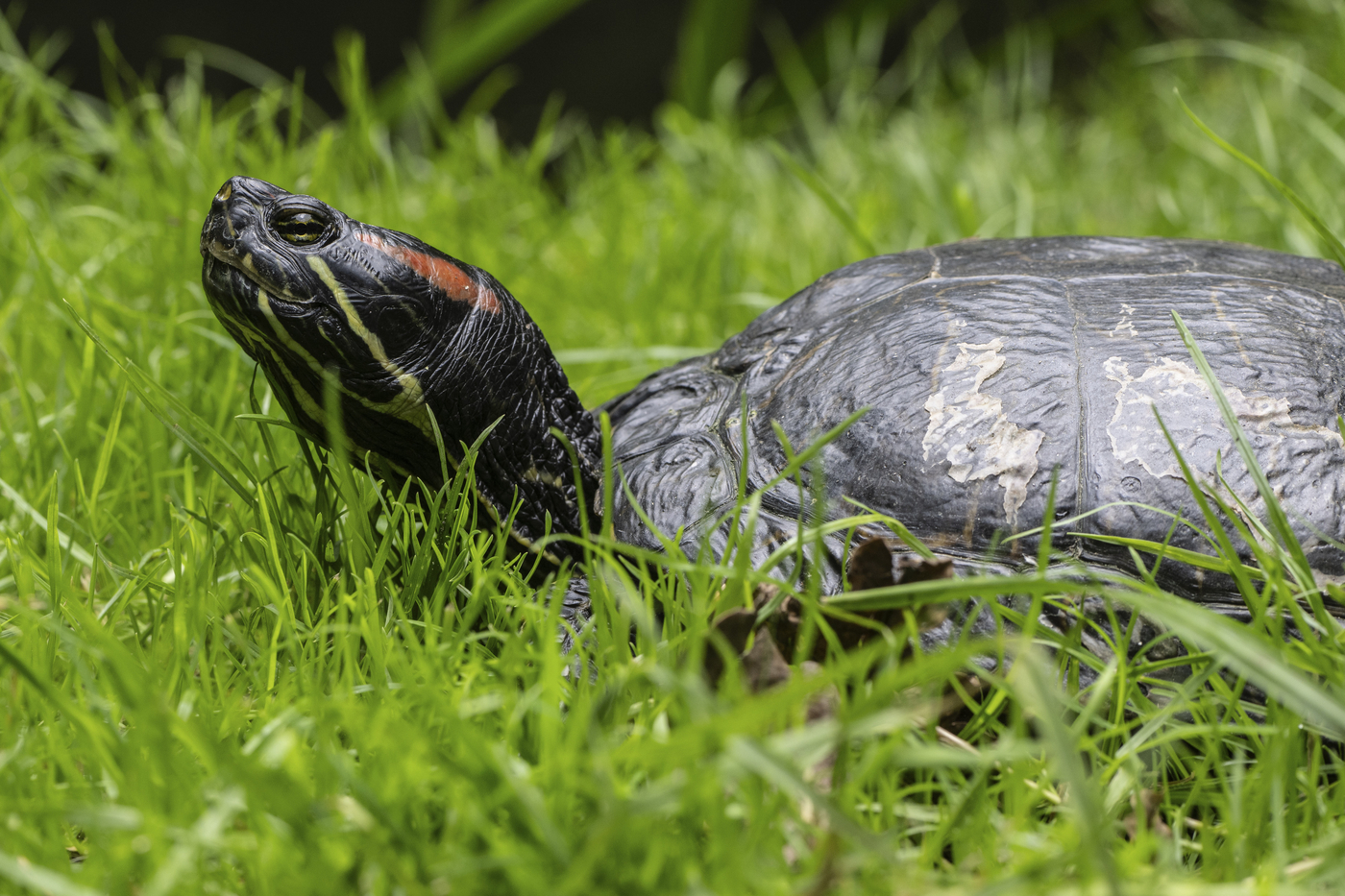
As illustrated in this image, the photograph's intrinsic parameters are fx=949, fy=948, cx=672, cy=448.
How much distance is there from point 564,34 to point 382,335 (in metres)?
6.07

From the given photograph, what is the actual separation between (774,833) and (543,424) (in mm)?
959

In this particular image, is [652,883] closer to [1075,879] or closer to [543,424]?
[1075,879]

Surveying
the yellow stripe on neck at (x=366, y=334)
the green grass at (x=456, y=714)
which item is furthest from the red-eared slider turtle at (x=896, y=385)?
the green grass at (x=456, y=714)

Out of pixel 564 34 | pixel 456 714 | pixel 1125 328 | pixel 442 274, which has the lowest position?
pixel 456 714

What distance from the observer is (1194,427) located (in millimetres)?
1394

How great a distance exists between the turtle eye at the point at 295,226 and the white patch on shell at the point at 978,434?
102cm

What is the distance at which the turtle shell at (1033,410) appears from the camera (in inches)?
53.8

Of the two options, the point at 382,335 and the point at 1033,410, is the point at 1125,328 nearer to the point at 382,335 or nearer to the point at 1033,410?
the point at 1033,410

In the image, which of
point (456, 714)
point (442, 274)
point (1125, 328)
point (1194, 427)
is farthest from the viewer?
point (442, 274)

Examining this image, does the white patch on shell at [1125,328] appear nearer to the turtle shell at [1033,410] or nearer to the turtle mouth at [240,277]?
the turtle shell at [1033,410]

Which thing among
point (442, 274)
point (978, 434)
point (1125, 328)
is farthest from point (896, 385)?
point (442, 274)

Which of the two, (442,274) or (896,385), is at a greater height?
(442,274)

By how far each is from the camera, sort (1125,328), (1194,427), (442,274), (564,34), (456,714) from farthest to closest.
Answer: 1. (564,34)
2. (442,274)
3. (1125,328)
4. (1194,427)
5. (456,714)

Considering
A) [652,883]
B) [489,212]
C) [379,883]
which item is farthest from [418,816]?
[489,212]
